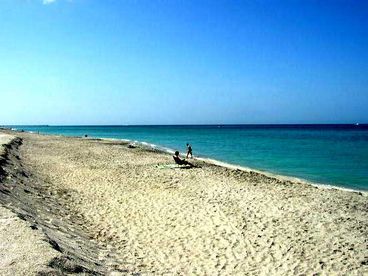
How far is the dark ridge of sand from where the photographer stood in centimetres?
712

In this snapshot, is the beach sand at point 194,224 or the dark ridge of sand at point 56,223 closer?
the dark ridge of sand at point 56,223

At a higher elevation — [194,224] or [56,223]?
[56,223]

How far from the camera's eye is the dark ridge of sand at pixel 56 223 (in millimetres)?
7121

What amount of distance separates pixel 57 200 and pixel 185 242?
21.7 feet

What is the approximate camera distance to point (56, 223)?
1084cm

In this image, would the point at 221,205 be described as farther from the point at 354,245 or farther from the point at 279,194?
the point at 354,245

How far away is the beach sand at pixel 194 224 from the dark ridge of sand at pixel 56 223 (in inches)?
1.8

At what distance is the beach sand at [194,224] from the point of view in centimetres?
891

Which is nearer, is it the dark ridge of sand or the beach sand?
the dark ridge of sand

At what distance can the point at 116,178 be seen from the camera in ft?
67.2

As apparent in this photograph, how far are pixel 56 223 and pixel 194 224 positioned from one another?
4278 millimetres

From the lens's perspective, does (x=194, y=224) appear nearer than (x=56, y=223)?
No

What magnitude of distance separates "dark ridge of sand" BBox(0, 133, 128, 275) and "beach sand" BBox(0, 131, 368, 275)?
46 millimetres

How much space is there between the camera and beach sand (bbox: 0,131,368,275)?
351 inches
